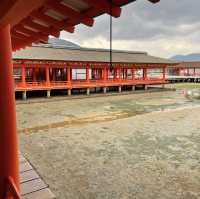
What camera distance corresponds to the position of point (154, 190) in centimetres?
460

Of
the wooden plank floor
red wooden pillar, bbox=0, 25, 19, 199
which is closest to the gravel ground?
the wooden plank floor

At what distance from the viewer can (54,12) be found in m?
2.12

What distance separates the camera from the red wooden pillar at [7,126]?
2881 millimetres

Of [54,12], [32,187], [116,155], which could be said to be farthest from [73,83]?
[54,12]

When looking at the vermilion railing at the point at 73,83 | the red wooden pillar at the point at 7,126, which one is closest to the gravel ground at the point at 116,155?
the red wooden pillar at the point at 7,126

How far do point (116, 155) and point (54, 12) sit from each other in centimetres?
517

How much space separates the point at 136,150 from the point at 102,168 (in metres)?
1.76

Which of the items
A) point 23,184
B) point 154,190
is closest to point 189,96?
point 154,190

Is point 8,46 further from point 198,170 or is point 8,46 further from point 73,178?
point 198,170

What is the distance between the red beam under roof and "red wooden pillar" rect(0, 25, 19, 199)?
53 centimetres

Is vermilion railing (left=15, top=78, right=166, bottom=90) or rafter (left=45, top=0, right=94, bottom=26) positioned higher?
rafter (left=45, top=0, right=94, bottom=26)

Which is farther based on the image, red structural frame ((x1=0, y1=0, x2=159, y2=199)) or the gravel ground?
the gravel ground

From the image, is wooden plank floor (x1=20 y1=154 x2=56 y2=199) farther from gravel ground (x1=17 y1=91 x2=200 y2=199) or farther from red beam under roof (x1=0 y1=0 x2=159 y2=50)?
red beam under roof (x1=0 y1=0 x2=159 y2=50)

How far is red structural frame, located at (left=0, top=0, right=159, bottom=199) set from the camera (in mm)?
1770
